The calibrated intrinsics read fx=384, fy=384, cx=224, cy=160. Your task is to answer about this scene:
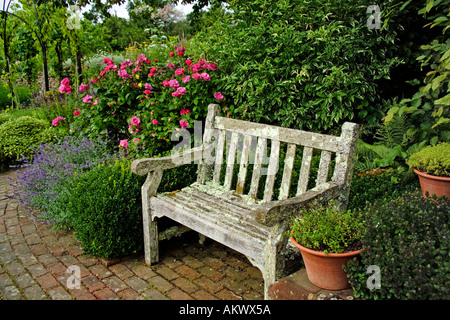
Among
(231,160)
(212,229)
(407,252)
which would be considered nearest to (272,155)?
(231,160)

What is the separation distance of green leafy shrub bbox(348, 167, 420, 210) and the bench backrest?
327 mm

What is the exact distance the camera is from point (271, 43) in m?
4.03

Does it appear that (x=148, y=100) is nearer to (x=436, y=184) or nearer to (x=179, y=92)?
(x=179, y=92)

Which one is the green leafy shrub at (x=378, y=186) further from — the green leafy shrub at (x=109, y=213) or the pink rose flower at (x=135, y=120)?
the pink rose flower at (x=135, y=120)

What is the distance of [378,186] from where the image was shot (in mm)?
3535

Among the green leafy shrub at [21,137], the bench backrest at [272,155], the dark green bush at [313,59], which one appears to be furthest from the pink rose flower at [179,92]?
the green leafy shrub at [21,137]

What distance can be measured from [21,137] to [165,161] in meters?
4.62

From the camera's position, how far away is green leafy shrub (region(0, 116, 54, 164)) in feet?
21.9

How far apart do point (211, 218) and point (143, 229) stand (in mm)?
921

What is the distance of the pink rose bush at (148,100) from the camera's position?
14.6ft

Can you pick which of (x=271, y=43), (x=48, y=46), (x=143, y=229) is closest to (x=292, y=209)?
(x=143, y=229)

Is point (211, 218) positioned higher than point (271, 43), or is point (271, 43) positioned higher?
point (271, 43)

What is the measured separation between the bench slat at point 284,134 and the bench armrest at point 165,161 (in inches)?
13.5
